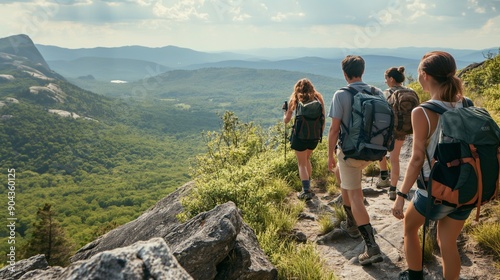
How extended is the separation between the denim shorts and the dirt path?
157 centimetres

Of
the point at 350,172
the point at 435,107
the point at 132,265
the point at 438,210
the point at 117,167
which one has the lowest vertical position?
the point at 117,167

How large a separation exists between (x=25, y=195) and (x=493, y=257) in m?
131

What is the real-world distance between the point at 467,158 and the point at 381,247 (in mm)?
2964

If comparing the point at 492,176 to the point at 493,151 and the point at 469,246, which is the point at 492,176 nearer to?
the point at 493,151

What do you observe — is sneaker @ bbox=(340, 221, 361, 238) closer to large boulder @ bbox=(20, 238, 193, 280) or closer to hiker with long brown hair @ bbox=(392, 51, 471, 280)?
hiker with long brown hair @ bbox=(392, 51, 471, 280)

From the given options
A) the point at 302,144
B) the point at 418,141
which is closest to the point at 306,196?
the point at 302,144

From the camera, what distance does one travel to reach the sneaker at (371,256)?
511 cm

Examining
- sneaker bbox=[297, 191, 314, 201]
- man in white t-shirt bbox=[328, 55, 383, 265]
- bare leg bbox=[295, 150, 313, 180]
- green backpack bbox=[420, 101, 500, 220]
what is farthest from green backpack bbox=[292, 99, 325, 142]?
green backpack bbox=[420, 101, 500, 220]

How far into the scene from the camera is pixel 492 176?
3209 millimetres

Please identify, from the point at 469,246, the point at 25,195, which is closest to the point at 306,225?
the point at 469,246

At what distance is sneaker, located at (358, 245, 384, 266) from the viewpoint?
5113mm

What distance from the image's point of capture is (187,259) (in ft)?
13.4

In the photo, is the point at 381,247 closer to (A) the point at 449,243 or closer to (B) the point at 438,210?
(A) the point at 449,243

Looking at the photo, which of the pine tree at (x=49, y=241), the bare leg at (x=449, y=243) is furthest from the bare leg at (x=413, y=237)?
the pine tree at (x=49, y=241)
